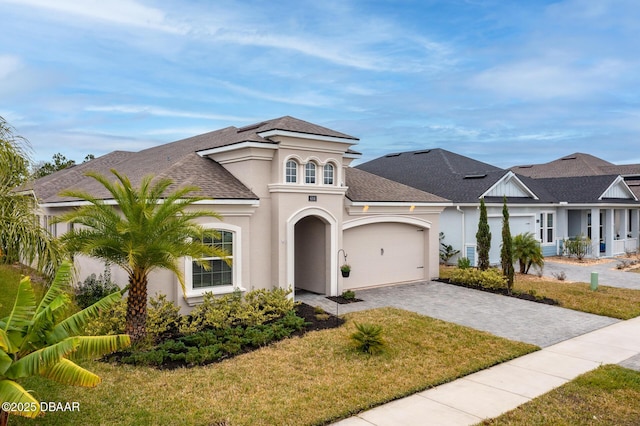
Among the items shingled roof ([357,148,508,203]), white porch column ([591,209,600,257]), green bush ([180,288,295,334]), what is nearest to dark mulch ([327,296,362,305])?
green bush ([180,288,295,334])

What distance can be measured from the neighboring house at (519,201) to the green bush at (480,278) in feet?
14.8

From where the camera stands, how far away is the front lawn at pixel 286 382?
22.5 ft

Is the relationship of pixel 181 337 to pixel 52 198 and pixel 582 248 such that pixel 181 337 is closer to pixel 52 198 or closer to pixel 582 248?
pixel 52 198

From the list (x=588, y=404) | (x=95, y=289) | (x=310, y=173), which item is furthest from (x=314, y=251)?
(x=588, y=404)

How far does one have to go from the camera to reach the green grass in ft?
22.6

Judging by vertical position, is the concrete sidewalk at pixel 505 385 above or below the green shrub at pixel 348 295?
below

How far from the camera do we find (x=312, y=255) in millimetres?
16406

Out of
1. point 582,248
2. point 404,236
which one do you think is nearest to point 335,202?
point 404,236

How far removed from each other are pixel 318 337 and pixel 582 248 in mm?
21601

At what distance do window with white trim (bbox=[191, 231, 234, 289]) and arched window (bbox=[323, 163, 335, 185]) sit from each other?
388cm

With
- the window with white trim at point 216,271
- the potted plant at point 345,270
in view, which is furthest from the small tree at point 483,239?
the window with white trim at point 216,271

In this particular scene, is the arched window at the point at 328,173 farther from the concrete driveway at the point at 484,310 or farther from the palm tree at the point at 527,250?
the palm tree at the point at 527,250

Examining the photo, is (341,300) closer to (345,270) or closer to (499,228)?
(345,270)

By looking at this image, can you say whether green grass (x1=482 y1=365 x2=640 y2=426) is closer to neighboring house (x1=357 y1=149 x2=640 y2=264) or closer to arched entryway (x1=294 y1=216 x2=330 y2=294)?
arched entryway (x1=294 y1=216 x2=330 y2=294)
